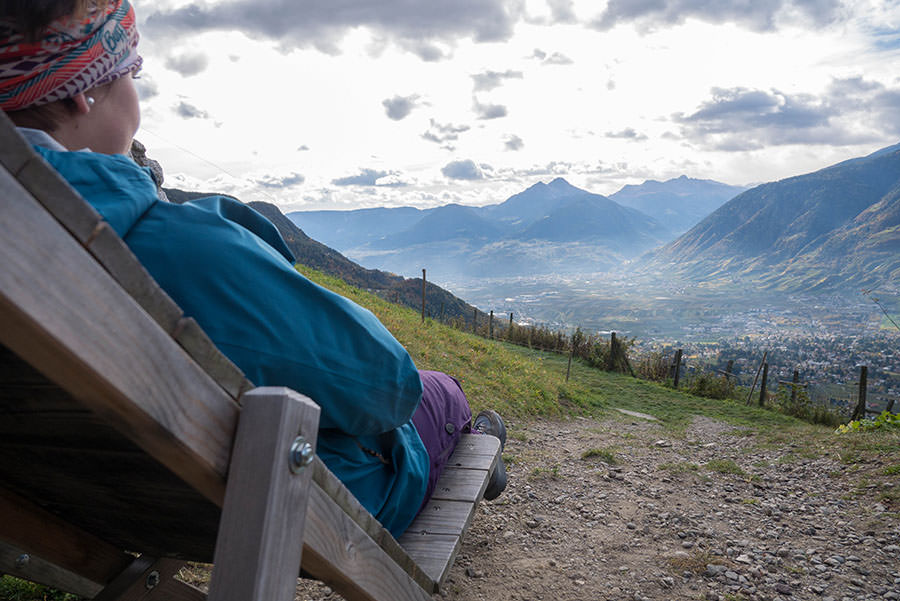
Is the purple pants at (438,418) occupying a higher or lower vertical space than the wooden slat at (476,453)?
higher

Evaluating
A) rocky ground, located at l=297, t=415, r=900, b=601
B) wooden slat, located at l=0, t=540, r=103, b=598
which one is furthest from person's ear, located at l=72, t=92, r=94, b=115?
rocky ground, located at l=297, t=415, r=900, b=601

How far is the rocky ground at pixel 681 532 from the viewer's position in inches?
117

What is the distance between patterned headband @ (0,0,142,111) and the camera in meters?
0.99

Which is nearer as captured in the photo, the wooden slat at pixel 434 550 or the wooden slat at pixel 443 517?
the wooden slat at pixel 434 550

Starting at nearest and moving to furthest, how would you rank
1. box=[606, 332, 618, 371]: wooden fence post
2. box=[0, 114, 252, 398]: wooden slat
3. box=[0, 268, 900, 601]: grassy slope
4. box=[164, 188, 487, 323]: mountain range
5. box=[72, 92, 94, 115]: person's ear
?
1. box=[0, 114, 252, 398]: wooden slat
2. box=[72, 92, 94, 115]: person's ear
3. box=[0, 268, 900, 601]: grassy slope
4. box=[606, 332, 618, 371]: wooden fence post
5. box=[164, 188, 487, 323]: mountain range

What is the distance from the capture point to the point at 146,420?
0.67 meters

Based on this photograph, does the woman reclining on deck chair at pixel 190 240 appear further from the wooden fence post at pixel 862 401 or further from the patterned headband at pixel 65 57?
the wooden fence post at pixel 862 401

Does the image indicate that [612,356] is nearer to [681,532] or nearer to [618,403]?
[618,403]

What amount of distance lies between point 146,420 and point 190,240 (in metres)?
0.47

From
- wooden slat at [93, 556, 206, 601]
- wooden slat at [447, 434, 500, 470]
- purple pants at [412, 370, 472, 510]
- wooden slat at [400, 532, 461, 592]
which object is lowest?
wooden slat at [93, 556, 206, 601]

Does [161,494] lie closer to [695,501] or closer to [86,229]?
[86,229]

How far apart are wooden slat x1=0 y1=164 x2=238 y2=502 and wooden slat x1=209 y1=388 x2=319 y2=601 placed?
0.09 feet

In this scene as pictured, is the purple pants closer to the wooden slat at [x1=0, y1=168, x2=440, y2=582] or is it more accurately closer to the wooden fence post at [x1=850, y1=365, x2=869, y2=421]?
the wooden slat at [x1=0, y1=168, x2=440, y2=582]

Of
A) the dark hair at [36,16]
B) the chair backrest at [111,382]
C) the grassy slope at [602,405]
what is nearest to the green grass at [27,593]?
the grassy slope at [602,405]
